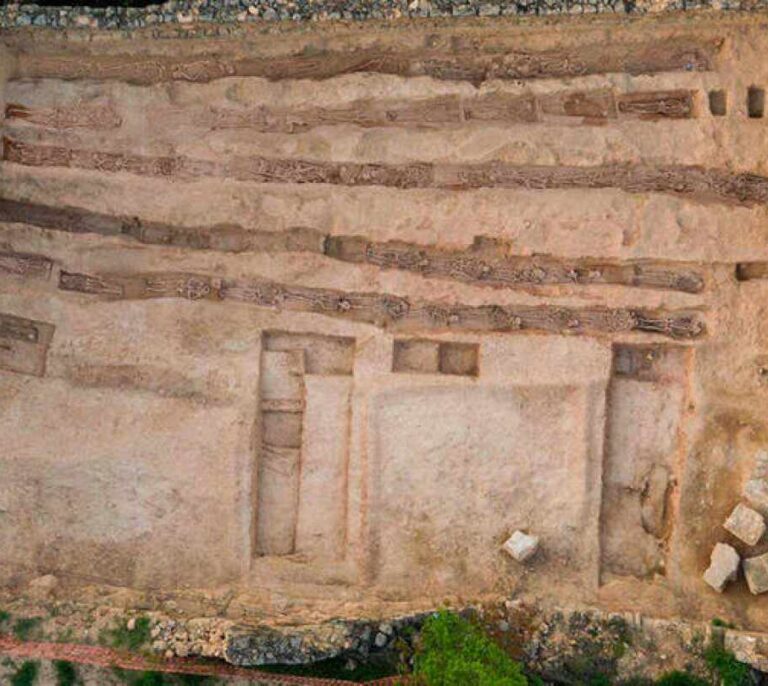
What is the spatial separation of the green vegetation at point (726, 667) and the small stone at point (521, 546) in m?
1.80

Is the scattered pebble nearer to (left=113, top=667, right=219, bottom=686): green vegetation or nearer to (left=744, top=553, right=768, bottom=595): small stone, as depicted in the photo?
(left=744, top=553, right=768, bottom=595): small stone

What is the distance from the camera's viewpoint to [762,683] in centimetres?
1016

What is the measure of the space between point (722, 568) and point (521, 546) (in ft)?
6.21

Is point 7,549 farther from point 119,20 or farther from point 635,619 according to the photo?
point 635,619

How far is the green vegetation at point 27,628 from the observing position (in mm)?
9961

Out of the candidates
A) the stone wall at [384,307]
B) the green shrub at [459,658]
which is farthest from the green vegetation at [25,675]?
the green shrub at [459,658]

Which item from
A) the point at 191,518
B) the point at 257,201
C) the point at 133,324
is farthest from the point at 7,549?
the point at 257,201

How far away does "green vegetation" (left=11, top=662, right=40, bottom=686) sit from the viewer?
31.9 feet

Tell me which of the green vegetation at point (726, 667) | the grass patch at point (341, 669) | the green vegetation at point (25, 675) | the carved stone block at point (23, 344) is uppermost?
the carved stone block at point (23, 344)

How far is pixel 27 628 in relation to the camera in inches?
394

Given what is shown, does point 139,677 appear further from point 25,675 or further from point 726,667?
point 726,667

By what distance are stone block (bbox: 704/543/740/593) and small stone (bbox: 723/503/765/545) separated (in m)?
0.17

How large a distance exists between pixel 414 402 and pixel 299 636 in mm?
2570

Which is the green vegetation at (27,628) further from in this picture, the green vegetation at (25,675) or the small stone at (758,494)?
the small stone at (758,494)
